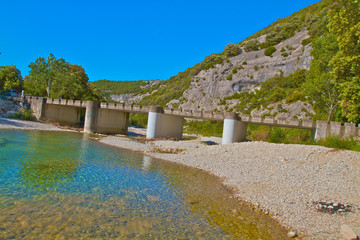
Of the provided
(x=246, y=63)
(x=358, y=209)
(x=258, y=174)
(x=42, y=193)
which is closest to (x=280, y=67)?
(x=246, y=63)

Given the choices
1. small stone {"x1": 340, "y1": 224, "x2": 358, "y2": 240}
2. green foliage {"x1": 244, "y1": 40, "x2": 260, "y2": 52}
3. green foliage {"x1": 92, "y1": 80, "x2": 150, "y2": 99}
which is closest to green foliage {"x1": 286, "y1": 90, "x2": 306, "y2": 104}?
green foliage {"x1": 244, "y1": 40, "x2": 260, "y2": 52}

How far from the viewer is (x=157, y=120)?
110ft

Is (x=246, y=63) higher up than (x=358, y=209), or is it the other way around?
→ (x=246, y=63)

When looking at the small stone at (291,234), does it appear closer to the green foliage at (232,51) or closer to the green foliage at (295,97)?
the green foliage at (295,97)

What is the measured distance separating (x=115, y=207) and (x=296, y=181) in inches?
339

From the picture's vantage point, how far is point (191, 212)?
8094 millimetres

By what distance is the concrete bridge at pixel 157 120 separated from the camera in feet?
84.2

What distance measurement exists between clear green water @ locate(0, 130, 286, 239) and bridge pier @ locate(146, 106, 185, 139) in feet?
66.9

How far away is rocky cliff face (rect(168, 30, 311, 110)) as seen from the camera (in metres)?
60.3

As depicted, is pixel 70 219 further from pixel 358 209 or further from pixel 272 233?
pixel 358 209

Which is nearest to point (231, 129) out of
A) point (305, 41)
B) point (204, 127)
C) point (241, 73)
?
point (204, 127)

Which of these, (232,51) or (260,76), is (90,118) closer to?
(260,76)

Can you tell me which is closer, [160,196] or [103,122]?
[160,196]

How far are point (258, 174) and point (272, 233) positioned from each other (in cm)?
654
